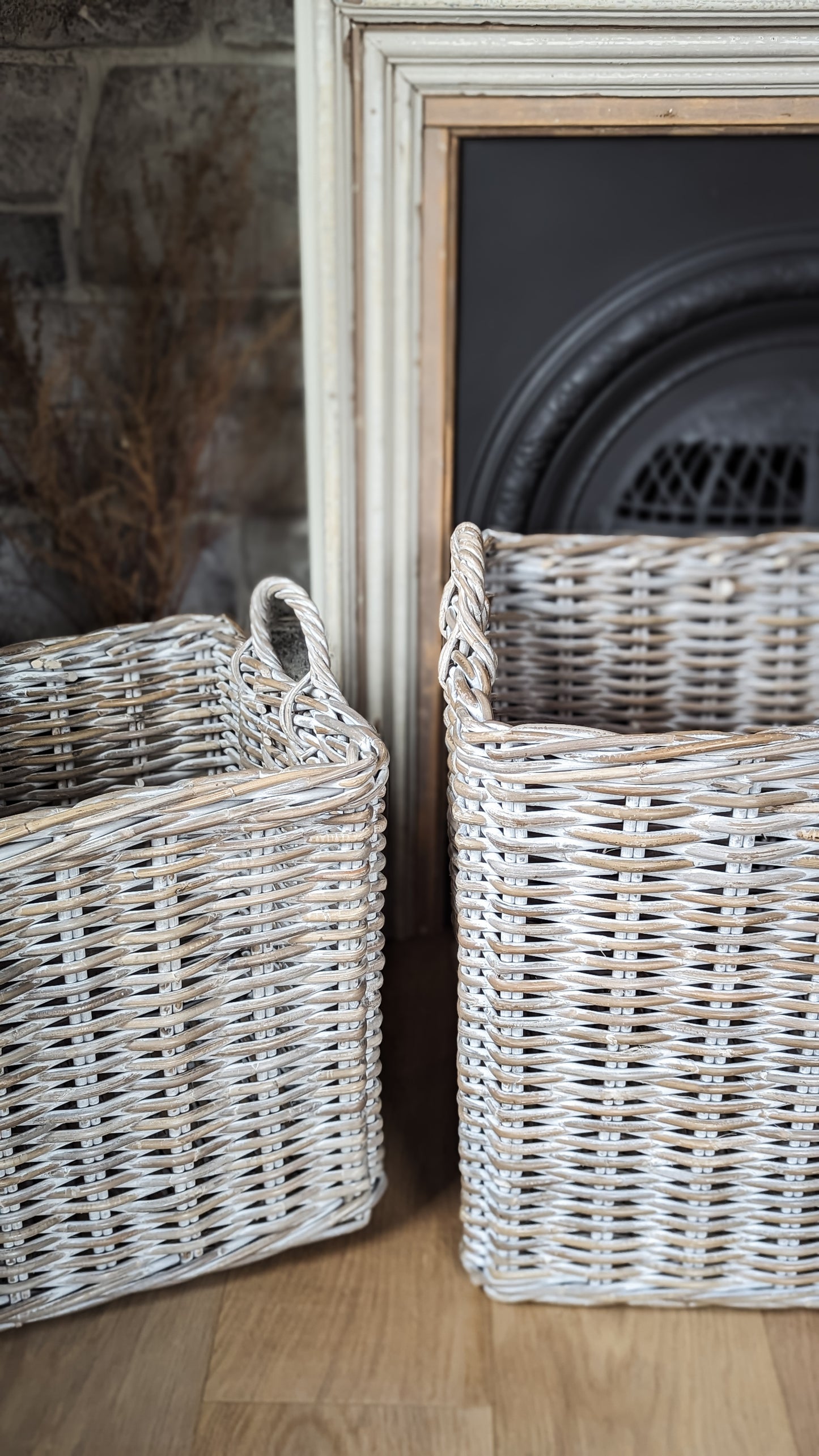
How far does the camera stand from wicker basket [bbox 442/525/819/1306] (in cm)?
66

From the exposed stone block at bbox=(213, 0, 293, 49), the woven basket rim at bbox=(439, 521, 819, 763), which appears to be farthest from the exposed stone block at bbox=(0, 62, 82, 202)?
the woven basket rim at bbox=(439, 521, 819, 763)

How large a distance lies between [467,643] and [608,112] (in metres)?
0.59

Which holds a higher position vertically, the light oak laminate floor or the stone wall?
the stone wall

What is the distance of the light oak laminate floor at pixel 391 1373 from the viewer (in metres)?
0.73

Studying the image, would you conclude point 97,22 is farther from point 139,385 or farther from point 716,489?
point 716,489

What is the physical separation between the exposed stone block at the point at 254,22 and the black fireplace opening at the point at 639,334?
27cm

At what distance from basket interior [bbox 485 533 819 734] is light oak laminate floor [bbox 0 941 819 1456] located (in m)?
0.51

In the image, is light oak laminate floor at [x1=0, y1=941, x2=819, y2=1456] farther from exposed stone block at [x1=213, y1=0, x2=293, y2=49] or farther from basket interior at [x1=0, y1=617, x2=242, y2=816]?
exposed stone block at [x1=213, y1=0, x2=293, y2=49]

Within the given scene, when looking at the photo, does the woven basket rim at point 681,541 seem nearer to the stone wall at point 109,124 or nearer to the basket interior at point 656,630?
the basket interior at point 656,630

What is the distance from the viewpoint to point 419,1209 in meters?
0.92

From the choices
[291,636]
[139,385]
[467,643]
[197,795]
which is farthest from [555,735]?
[139,385]

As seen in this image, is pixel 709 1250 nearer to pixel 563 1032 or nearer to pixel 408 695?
pixel 563 1032

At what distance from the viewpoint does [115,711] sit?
97 cm

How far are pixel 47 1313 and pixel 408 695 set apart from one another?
2.08 feet
